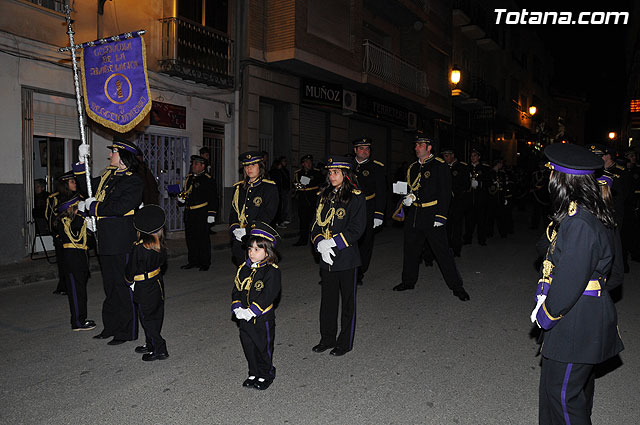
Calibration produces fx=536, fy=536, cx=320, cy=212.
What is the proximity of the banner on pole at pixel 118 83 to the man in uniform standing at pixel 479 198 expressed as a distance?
8.68m

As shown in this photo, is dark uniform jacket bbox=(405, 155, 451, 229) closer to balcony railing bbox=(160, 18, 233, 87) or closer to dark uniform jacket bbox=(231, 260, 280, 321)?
dark uniform jacket bbox=(231, 260, 280, 321)

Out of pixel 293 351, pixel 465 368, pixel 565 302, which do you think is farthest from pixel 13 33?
pixel 565 302

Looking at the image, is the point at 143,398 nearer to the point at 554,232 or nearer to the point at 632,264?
the point at 554,232

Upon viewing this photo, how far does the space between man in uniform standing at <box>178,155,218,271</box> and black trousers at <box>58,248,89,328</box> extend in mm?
3768

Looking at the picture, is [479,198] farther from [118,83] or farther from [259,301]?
[259,301]

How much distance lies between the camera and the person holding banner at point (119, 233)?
5.46 metres

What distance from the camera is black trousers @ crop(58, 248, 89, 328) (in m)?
A: 5.89

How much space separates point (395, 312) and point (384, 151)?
715 inches

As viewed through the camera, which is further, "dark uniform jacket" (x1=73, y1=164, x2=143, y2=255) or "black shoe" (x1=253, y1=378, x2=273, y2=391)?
"dark uniform jacket" (x1=73, y1=164, x2=143, y2=255)

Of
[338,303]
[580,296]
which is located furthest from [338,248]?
[580,296]

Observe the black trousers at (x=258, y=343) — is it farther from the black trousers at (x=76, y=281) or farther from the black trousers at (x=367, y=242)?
the black trousers at (x=367, y=242)

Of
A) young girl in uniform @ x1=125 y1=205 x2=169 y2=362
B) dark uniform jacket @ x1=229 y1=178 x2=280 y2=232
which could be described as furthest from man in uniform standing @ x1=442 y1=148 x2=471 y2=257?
young girl in uniform @ x1=125 y1=205 x2=169 y2=362

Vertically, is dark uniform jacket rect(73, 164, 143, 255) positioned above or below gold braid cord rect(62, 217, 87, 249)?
above

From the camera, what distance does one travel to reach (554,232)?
3162mm
